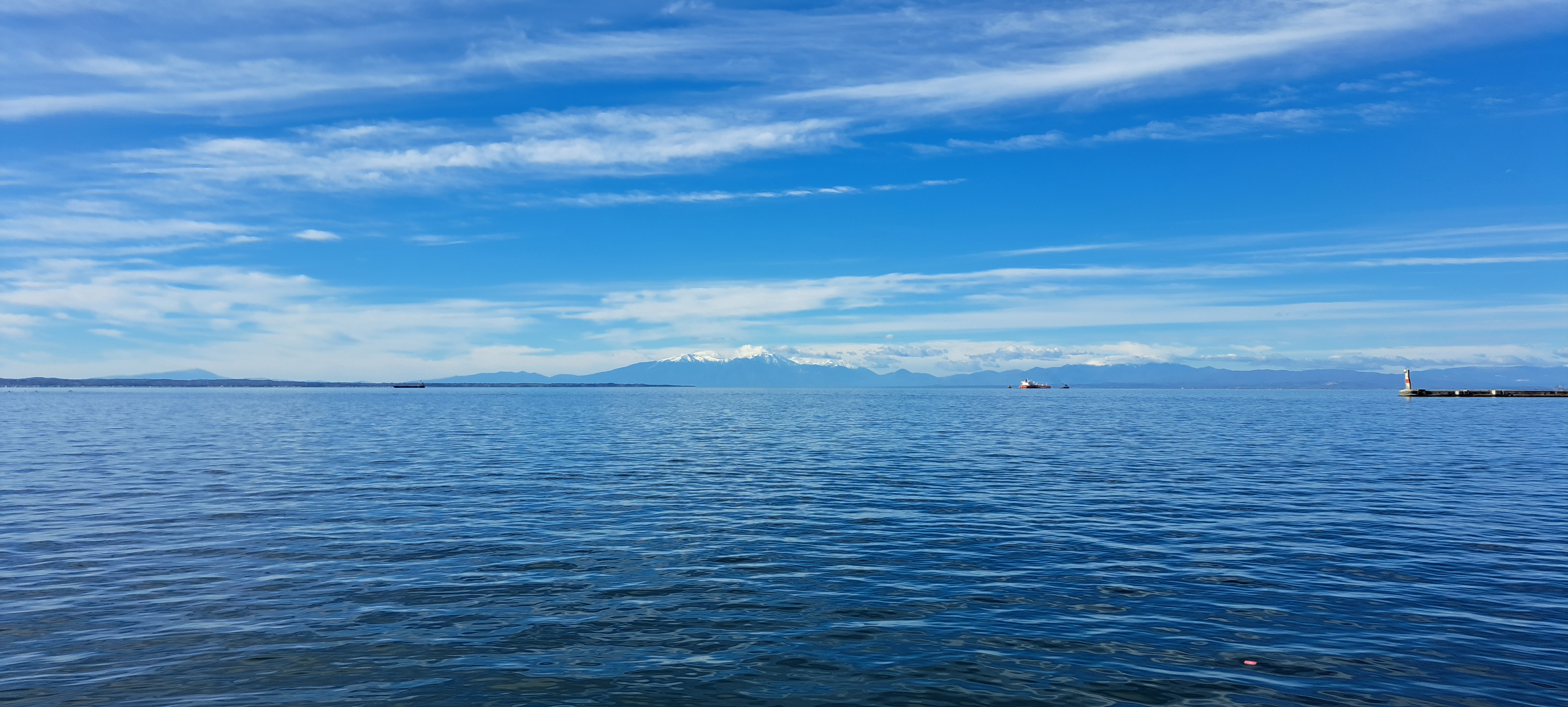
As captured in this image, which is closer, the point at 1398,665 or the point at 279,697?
the point at 279,697

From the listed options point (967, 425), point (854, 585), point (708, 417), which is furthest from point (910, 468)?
point (708, 417)

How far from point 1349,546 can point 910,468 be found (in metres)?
25.1

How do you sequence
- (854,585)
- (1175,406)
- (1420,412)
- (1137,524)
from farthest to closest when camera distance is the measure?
(1175,406) → (1420,412) → (1137,524) → (854,585)

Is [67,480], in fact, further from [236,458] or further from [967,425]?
[967,425]

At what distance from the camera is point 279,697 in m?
13.8

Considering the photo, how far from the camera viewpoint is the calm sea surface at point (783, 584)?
14.5 metres

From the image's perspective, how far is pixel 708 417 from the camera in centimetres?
12538

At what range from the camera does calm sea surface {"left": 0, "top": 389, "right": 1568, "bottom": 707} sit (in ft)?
47.7

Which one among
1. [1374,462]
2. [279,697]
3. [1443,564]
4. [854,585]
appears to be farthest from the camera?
[1374,462]

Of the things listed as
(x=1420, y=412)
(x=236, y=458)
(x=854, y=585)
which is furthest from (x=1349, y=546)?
(x=1420, y=412)

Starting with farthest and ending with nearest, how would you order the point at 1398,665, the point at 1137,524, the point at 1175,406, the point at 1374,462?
the point at 1175,406 → the point at 1374,462 → the point at 1137,524 → the point at 1398,665

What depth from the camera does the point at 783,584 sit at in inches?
837

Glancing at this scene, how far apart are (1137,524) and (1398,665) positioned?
14.5 metres

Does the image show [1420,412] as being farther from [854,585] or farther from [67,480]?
[67,480]
